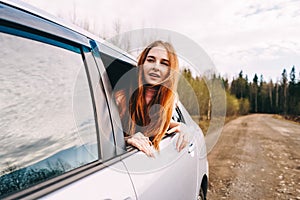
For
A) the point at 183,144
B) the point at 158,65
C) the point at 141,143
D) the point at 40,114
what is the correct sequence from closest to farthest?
the point at 40,114, the point at 141,143, the point at 158,65, the point at 183,144

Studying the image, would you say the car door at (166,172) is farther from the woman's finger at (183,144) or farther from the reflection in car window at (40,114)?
the reflection in car window at (40,114)

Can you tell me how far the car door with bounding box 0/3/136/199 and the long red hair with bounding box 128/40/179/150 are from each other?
55 centimetres

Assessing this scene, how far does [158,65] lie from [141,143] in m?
0.52

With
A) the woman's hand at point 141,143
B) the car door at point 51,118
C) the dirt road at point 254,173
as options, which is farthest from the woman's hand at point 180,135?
the dirt road at point 254,173

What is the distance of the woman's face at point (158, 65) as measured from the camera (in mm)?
2025

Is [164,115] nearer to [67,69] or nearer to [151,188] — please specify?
[151,188]

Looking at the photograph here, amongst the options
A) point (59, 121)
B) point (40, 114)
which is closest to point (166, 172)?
point (59, 121)

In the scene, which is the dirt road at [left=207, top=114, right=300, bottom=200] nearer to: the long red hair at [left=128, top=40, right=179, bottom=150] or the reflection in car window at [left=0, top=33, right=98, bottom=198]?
the long red hair at [left=128, top=40, right=179, bottom=150]

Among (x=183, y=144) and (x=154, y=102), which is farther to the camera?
(x=183, y=144)

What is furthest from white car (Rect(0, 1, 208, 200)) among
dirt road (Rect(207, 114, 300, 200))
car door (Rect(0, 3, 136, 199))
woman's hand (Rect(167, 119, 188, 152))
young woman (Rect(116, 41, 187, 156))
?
dirt road (Rect(207, 114, 300, 200))

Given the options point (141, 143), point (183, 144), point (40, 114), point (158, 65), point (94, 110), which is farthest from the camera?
point (183, 144)

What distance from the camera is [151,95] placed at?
6.91 feet

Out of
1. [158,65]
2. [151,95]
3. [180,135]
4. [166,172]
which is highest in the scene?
[158,65]

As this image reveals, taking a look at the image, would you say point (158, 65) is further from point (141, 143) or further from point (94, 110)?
point (94, 110)
